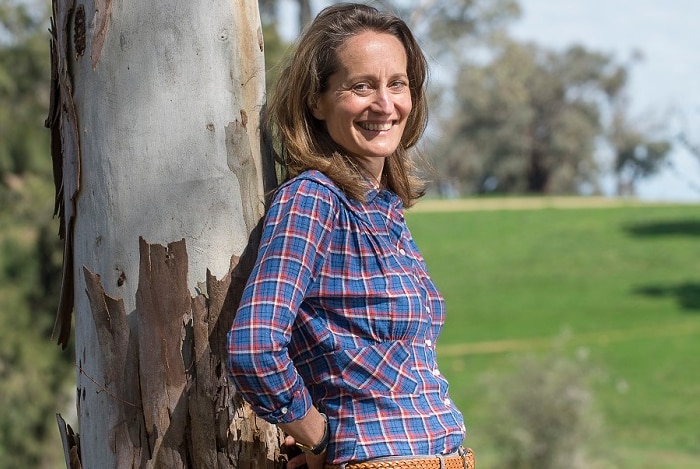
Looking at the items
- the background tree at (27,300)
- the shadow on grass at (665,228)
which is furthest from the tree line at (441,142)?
the shadow on grass at (665,228)

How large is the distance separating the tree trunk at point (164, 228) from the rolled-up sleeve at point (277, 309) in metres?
0.23

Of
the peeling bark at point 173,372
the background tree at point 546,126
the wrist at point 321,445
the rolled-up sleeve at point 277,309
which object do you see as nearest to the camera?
the rolled-up sleeve at point 277,309

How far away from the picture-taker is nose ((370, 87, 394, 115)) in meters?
2.18

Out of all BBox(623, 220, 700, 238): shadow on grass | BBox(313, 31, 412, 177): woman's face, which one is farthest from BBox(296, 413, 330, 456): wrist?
BBox(623, 220, 700, 238): shadow on grass

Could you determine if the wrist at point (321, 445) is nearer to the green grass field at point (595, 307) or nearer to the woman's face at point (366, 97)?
the woman's face at point (366, 97)

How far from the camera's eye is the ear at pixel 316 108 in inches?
86.6

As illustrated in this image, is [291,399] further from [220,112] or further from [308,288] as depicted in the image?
[220,112]

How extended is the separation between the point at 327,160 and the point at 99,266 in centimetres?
52

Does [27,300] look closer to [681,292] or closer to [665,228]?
[681,292]

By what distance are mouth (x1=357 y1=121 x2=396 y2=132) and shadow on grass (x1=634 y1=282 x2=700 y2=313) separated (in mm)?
21301

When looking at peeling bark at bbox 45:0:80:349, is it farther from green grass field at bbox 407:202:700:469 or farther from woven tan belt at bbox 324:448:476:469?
green grass field at bbox 407:202:700:469

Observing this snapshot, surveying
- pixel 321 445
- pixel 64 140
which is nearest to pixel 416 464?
pixel 321 445

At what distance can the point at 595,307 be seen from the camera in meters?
22.5

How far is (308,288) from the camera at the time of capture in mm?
1994
